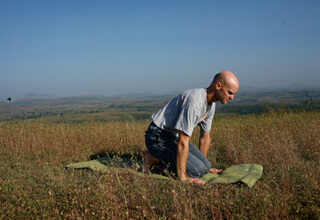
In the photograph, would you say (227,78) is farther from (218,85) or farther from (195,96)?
(195,96)

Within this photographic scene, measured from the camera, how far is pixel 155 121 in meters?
4.12

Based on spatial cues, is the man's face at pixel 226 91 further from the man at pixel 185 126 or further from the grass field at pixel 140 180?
the grass field at pixel 140 180

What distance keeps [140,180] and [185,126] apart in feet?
3.23

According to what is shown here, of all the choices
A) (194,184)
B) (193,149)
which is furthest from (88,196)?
(193,149)

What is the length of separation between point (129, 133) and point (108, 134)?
22.6 inches

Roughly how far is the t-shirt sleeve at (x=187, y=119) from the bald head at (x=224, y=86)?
45 centimetres

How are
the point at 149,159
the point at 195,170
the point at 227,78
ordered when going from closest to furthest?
the point at 227,78 < the point at 195,170 < the point at 149,159

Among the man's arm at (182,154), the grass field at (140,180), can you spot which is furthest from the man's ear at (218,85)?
the grass field at (140,180)

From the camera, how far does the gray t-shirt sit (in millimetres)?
3516

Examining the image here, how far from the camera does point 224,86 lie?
12.0ft

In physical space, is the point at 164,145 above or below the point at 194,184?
above

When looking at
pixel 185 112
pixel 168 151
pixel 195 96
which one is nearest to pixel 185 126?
pixel 185 112

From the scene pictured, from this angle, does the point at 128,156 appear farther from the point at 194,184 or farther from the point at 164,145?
the point at 194,184

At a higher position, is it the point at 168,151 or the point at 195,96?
the point at 195,96
